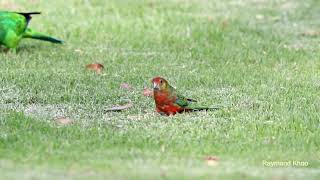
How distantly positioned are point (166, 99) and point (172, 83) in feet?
4.87

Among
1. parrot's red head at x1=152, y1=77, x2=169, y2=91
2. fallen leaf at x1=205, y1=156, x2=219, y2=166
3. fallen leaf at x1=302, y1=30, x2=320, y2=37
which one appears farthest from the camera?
fallen leaf at x1=302, y1=30, x2=320, y2=37

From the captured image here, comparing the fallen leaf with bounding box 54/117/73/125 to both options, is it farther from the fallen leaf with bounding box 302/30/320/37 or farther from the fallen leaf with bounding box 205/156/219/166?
the fallen leaf with bounding box 302/30/320/37

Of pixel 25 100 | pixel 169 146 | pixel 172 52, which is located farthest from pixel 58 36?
pixel 169 146

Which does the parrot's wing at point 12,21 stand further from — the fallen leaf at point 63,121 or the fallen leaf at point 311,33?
the fallen leaf at point 311,33

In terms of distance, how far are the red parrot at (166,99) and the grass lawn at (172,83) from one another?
0.28 feet

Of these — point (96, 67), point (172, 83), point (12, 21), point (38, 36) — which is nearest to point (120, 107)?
point (172, 83)

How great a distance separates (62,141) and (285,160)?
63.8 inches

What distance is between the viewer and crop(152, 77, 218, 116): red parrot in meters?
7.18

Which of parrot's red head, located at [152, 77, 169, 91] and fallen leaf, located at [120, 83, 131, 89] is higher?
parrot's red head, located at [152, 77, 169, 91]

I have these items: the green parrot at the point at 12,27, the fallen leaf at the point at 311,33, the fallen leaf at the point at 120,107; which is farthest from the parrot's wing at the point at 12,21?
the fallen leaf at the point at 311,33

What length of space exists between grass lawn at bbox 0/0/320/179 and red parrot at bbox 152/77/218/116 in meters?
0.08

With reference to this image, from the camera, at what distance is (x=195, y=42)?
10.8 metres

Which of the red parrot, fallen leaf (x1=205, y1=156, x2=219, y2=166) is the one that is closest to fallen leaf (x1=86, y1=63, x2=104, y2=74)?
the red parrot

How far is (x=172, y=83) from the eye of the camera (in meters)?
8.67
